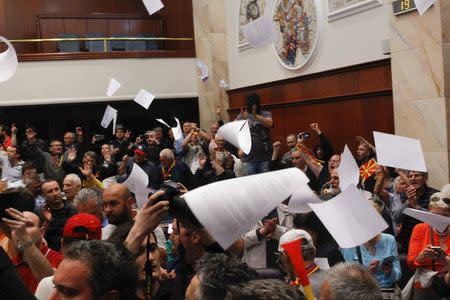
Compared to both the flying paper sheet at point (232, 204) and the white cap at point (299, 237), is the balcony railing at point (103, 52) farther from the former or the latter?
the flying paper sheet at point (232, 204)

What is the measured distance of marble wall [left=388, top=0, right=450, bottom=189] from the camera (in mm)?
7473

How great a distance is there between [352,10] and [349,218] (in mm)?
7128

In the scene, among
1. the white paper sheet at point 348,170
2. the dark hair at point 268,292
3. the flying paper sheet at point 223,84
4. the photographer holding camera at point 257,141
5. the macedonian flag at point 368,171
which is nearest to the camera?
the dark hair at point 268,292

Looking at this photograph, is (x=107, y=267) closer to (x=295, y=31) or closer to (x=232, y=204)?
(x=232, y=204)

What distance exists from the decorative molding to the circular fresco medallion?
415mm

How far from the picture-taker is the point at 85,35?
584 inches

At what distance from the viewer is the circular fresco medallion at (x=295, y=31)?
10508 millimetres

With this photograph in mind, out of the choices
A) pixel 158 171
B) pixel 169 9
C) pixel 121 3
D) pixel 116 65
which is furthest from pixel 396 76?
pixel 121 3

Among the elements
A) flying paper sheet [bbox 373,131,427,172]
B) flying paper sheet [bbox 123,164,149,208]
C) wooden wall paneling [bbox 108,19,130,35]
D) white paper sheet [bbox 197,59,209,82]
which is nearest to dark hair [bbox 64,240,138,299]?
flying paper sheet [bbox 123,164,149,208]

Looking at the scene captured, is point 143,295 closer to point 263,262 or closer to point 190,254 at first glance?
point 190,254

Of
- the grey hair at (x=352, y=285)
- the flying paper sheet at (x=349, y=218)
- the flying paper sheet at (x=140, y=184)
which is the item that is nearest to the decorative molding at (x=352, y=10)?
the flying paper sheet at (x=140, y=184)

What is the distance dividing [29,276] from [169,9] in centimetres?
1304

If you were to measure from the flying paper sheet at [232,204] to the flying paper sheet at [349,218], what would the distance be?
1.06m

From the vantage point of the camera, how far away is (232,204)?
176cm
